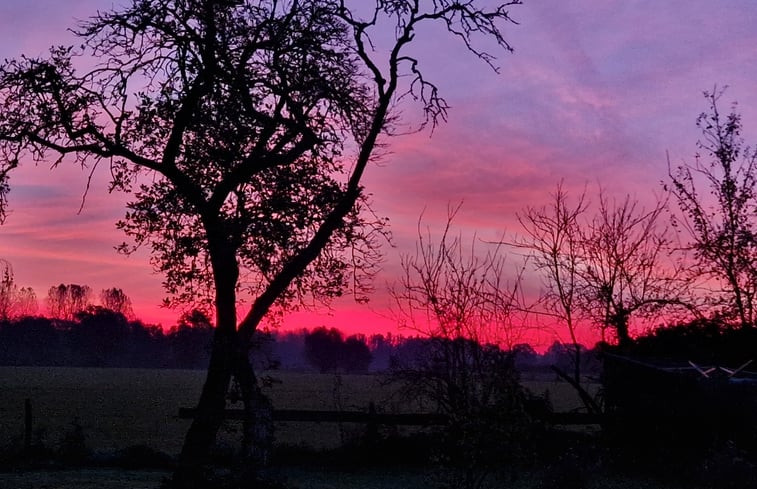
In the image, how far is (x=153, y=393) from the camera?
70250 mm

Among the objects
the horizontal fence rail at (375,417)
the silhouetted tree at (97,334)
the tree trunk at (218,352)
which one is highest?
the silhouetted tree at (97,334)

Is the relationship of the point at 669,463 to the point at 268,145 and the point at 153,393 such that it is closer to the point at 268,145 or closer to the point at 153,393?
the point at 268,145

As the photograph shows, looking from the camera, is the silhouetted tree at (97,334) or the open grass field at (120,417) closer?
the open grass field at (120,417)

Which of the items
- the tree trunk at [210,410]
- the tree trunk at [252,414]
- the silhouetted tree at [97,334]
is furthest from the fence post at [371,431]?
the silhouetted tree at [97,334]

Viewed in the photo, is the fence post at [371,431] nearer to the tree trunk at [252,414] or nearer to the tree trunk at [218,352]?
the tree trunk at [252,414]

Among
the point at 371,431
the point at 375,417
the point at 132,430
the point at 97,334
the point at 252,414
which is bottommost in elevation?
the point at 132,430

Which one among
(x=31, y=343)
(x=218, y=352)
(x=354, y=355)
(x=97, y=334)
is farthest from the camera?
(x=354, y=355)

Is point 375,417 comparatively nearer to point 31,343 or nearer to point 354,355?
point 354,355

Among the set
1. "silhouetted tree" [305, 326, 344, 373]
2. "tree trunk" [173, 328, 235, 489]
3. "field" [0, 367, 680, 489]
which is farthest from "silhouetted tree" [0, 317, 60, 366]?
"tree trunk" [173, 328, 235, 489]

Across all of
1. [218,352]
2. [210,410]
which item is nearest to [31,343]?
[210,410]

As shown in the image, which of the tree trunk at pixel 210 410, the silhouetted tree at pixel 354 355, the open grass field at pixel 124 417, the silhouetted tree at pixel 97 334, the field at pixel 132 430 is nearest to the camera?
the tree trunk at pixel 210 410

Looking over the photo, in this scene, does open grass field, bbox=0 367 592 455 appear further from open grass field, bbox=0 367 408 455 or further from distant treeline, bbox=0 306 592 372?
distant treeline, bbox=0 306 592 372

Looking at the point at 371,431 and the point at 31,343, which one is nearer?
the point at 371,431

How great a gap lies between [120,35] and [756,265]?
1676 centimetres
